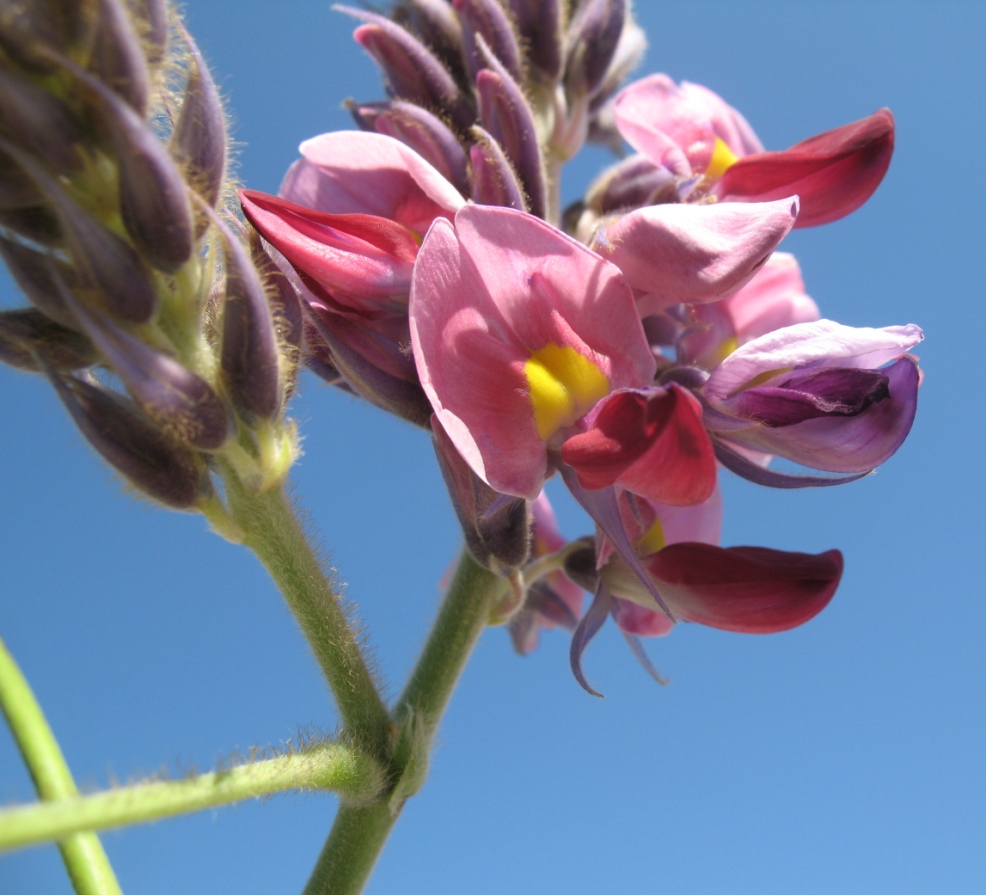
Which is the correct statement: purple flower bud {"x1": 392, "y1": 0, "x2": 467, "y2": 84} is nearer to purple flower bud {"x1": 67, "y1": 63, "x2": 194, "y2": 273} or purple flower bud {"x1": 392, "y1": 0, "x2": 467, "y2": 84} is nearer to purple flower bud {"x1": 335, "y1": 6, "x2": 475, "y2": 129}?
purple flower bud {"x1": 335, "y1": 6, "x2": 475, "y2": 129}

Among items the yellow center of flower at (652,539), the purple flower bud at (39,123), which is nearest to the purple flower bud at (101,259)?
the purple flower bud at (39,123)

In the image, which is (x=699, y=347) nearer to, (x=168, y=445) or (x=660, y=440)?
(x=660, y=440)

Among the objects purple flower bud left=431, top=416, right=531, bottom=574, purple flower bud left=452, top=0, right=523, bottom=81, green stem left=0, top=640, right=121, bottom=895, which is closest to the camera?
green stem left=0, top=640, right=121, bottom=895

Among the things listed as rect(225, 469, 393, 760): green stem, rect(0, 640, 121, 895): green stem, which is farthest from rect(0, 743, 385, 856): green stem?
rect(0, 640, 121, 895): green stem

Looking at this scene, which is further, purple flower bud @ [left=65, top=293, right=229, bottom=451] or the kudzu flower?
the kudzu flower

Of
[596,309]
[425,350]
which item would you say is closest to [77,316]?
[425,350]

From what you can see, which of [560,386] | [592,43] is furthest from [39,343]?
[592,43]
